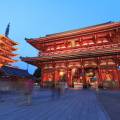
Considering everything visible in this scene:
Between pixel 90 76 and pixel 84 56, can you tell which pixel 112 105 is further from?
pixel 90 76

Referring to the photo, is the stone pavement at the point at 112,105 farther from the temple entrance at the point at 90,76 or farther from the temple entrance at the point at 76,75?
the temple entrance at the point at 90,76

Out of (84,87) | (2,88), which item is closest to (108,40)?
(84,87)

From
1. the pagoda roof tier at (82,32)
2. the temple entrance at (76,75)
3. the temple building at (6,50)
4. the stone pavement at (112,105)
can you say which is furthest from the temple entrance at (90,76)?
the temple building at (6,50)

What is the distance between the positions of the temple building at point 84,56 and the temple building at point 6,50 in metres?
11.9

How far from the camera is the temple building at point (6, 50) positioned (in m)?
36.6

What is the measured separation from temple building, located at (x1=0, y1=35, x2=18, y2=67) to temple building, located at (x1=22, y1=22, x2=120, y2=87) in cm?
1187

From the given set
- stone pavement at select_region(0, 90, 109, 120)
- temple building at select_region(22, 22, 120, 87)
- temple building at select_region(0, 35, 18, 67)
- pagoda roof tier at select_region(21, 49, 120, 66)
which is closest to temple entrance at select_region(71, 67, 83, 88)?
temple building at select_region(22, 22, 120, 87)

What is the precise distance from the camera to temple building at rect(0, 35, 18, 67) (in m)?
36.6

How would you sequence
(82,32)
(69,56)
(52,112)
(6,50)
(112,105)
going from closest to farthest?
1. (52,112)
2. (112,105)
3. (69,56)
4. (82,32)
5. (6,50)

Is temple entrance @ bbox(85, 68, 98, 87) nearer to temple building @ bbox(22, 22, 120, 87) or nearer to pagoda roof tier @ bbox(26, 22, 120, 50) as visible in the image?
temple building @ bbox(22, 22, 120, 87)

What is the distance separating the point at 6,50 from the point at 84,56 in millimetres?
23083

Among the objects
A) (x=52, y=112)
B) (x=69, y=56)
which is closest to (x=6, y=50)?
(x=69, y=56)

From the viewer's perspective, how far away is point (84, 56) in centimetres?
2228

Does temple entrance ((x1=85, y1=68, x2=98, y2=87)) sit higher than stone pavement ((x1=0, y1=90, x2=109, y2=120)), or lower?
higher
